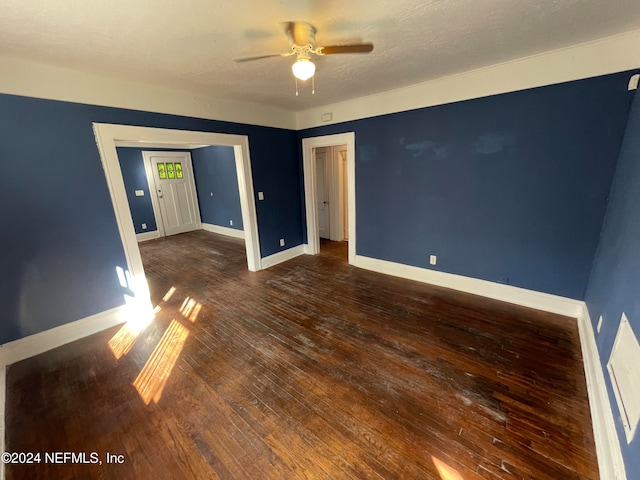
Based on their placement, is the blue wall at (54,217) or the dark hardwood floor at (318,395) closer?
the dark hardwood floor at (318,395)

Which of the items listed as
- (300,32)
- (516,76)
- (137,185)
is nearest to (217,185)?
(137,185)

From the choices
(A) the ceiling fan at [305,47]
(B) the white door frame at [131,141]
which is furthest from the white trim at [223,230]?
(A) the ceiling fan at [305,47]

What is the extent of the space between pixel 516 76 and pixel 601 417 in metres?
2.96

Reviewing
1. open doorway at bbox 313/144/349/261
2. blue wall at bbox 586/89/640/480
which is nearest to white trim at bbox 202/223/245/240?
open doorway at bbox 313/144/349/261

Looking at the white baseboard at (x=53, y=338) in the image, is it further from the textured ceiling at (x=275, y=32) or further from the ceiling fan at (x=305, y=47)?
the ceiling fan at (x=305, y=47)

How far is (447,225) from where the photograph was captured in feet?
11.0

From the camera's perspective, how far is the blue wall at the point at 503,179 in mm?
2395

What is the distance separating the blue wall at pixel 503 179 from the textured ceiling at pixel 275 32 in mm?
532

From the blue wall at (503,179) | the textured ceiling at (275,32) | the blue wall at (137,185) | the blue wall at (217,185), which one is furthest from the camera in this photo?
the blue wall at (217,185)

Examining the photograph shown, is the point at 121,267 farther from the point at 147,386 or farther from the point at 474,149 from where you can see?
the point at 474,149

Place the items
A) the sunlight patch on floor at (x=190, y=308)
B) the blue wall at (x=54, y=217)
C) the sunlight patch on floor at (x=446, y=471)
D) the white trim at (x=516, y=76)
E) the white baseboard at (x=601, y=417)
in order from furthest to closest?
the sunlight patch on floor at (x=190, y=308)
the blue wall at (x=54, y=217)
the white trim at (x=516, y=76)
the sunlight patch on floor at (x=446, y=471)
the white baseboard at (x=601, y=417)

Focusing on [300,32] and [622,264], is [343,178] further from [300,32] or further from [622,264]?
[622,264]

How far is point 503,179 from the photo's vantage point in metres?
2.86

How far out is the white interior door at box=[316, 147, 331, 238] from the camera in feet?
18.9
